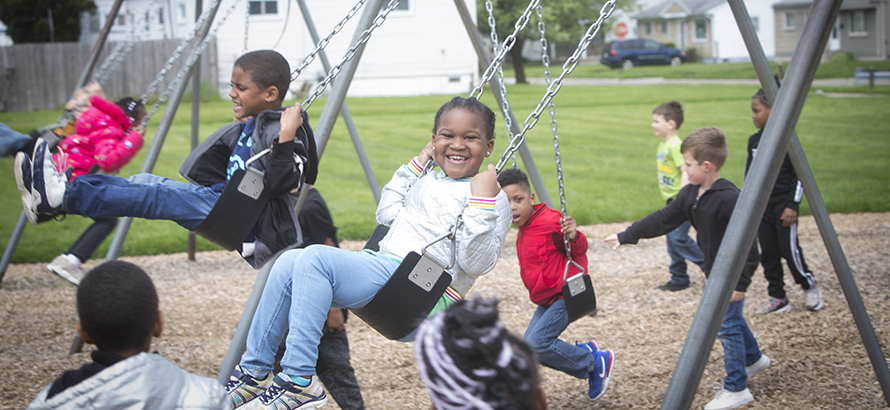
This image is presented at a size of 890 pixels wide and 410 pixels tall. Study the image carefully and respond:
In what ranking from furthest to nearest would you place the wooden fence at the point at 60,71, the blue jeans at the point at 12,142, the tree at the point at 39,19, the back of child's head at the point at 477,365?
1. the tree at the point at 39,19
2. the wooden fence at the point at 60,71
3. the blue jeans at the point at 12,142
4. the back of child's head at the point at 477,365

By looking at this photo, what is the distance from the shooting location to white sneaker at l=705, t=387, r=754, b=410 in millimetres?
3492

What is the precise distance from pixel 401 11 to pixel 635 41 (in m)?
18.9

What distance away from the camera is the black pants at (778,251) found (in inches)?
187

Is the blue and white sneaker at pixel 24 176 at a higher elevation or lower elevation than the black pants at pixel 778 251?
higher

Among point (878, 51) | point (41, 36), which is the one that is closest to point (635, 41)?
point (878, 51)

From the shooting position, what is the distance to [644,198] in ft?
29.3

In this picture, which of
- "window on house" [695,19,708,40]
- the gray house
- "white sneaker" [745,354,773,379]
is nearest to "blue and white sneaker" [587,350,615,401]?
"white sneaker" [745,354,773,379]

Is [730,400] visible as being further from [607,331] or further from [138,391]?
[138,391]

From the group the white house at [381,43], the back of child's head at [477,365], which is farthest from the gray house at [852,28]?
the back of child's head at [477,365]

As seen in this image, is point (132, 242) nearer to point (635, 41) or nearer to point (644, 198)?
point (644, 198)

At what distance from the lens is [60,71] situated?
20.2 m

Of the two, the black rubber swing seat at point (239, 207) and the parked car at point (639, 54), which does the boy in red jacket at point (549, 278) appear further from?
the parked car at point (639, 54)

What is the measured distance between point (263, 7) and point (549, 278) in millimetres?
19584

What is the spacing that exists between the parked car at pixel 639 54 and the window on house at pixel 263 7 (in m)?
20.4
